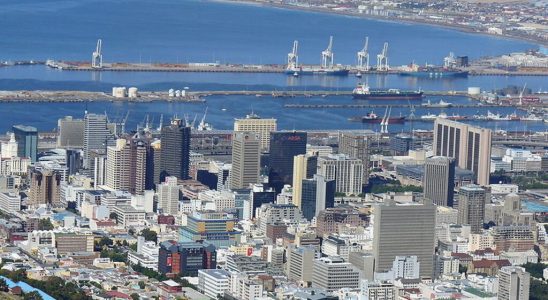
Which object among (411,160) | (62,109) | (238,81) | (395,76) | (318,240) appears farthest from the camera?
(395,76)

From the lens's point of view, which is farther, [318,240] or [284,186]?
[284,186]

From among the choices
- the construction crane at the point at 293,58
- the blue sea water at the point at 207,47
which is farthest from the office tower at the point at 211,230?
the construction crane at the point at 293,58

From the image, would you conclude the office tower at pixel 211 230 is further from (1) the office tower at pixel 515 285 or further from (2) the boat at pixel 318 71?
(2) the boat at pixel 318 71

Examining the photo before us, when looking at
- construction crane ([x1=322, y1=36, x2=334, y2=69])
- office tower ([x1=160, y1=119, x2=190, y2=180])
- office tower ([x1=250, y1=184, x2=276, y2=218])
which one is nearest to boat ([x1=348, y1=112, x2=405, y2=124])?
construction crane ([x1=322, y1=36, x2=334, y2=69])

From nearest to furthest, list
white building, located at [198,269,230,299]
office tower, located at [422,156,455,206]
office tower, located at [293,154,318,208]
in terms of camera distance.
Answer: white building, located at [198,269,230,299] → office tower, located at [293,154,318,208] → office tower, located at [422,156,455,206]

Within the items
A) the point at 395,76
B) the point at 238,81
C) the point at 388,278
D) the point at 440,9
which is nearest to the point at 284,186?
the point at 388,278

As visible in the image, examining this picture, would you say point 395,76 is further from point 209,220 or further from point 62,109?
point 209,220

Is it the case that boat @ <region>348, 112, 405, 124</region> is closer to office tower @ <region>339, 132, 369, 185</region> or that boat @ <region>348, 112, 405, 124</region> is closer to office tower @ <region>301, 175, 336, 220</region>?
office tower @ <region>339, 132, 369, 185</region>

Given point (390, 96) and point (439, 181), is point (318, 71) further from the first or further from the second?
point (439, 181)
